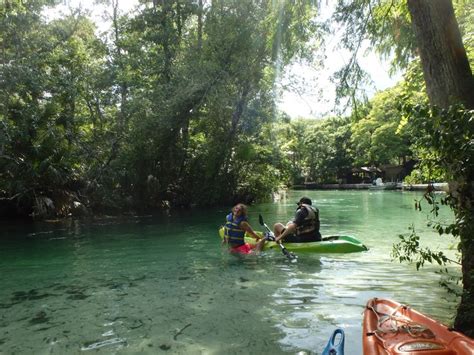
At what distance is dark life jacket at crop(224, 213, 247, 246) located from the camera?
9.66 m

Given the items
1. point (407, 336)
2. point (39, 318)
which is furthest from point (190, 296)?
point (407, 336)

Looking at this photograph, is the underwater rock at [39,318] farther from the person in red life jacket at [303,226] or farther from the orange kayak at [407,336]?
the person in red life jacket at [303,226]

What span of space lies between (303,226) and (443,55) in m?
6.20

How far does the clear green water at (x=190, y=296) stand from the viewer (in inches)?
185

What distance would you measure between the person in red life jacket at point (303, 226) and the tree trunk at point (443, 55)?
5500 mm

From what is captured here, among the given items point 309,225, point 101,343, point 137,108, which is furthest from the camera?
point 137,108

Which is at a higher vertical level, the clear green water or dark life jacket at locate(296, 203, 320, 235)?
dark life jacket at locate(296, 203, 320, 235)

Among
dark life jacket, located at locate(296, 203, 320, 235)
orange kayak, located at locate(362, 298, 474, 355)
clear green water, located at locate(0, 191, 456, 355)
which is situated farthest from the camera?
dark life jacket, located at locate(296, 203, 320, 235)

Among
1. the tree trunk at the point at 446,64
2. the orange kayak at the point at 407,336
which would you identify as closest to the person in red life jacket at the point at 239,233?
the orange kayak at the point at 407,336

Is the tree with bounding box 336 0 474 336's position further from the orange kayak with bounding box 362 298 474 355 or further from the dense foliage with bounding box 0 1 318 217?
the dense foliage with bounding box 0 1 318 217

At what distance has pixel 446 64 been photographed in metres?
4.23

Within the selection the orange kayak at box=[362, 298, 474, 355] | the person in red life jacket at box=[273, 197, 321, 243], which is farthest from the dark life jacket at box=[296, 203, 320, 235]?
the orange kayak at box=[362, 298, 474, 355]

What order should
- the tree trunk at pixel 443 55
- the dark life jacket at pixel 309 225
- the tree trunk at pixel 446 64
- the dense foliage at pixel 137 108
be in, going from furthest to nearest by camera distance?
the dense foliage at pixel 137 108 < the dark life jacket at pixel 309 225 < the tree trunk at pixel 443 55 < the tree trunk at pixel 446 64

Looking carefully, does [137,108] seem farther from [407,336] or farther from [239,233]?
[407,336]
